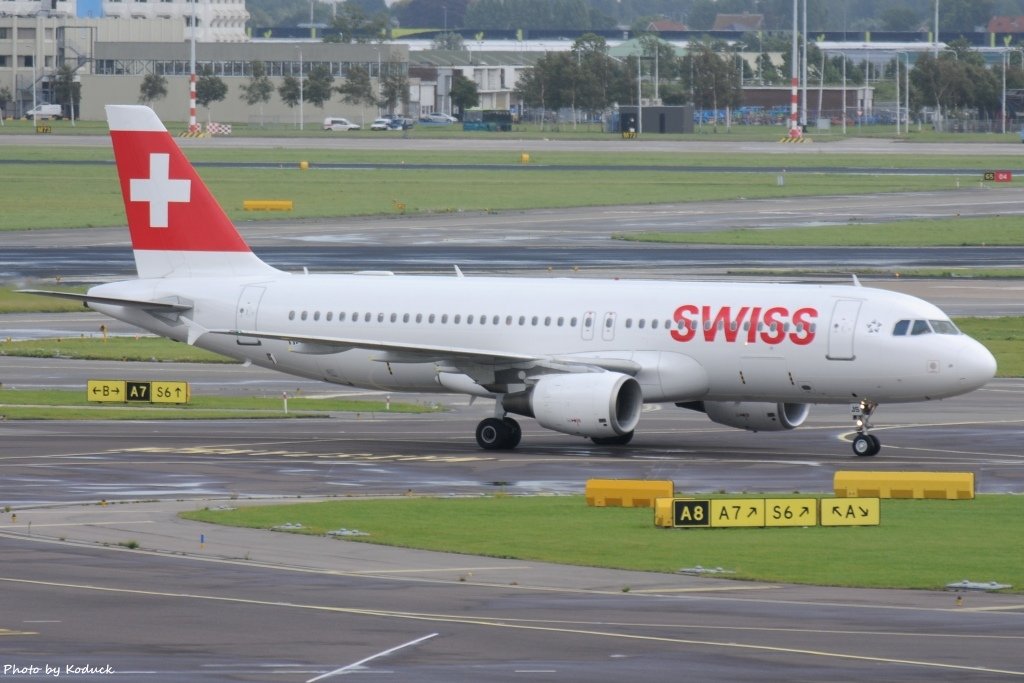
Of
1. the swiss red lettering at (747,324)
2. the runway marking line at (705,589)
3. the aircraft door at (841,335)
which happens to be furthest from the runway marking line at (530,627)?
the aircraft door at (841,335)

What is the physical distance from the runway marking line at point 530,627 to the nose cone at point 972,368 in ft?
72.8

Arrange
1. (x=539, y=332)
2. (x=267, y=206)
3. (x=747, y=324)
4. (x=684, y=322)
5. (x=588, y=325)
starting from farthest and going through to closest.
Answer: (x=267, y=206) → (x=539, y=332) → (x=588, y=325) → (x=684, y=322) → (x=747, y=324)

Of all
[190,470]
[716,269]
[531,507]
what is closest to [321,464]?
[190,470]

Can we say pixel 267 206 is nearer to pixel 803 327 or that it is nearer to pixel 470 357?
pixel 470 357

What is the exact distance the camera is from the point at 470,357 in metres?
46.7

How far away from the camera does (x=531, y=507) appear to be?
36094 millimetres

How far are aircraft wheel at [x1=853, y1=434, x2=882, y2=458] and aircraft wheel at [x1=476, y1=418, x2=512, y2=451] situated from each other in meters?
8.82

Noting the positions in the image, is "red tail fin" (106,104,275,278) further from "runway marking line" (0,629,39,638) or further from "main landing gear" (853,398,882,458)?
"runway marking line" (0,629,39,638)

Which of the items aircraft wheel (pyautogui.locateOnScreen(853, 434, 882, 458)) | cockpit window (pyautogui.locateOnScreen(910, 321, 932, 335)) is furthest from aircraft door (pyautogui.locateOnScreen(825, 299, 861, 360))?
aircraft wheel (pyautogui.locateOnScreen(853, 434, 882, 458))

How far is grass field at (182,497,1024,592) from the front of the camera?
29344mm

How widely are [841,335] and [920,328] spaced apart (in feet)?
6.45

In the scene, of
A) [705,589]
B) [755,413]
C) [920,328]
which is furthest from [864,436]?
[705,589]

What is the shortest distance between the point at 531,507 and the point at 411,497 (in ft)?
9.90

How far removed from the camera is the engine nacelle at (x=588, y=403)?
44.8m
